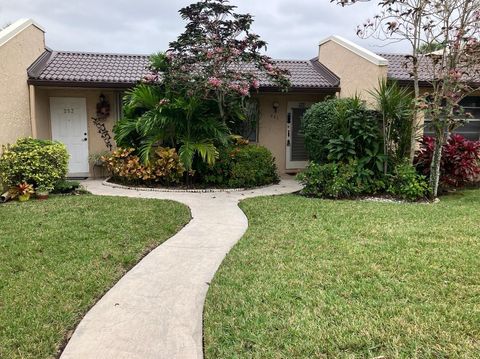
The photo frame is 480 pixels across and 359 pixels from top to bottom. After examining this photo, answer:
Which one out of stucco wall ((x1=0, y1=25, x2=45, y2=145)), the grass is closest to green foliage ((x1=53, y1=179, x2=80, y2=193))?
the grass

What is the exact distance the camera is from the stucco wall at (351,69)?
32.0ft

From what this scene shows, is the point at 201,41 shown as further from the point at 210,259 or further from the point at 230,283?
the point at 230,283

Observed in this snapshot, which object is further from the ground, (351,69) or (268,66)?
(351,69)

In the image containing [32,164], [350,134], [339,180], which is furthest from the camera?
[350,134]

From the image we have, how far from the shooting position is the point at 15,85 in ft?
30.4

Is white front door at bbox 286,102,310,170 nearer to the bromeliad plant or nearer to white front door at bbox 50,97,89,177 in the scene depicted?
white front door at bbox 50,97,89,177

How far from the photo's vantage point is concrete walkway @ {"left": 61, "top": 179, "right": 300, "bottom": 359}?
2.84 meters

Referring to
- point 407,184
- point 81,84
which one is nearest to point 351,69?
point 407,184

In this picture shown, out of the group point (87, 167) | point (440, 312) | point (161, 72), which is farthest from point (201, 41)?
point (440, 312)

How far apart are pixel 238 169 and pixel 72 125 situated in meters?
5.23

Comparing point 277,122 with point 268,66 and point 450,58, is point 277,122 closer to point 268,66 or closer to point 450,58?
point 268,66

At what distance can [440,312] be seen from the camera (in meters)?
3.16

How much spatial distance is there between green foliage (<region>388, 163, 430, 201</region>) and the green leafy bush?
24.0ft

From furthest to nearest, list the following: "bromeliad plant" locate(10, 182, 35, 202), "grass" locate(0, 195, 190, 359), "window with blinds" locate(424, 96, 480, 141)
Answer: "window with blinds" locate(424, 96, 480, 141)
"bromeliad plant" locate(10, 182, 35, 202)
"grass" locate(0, 195, 190, 359)
